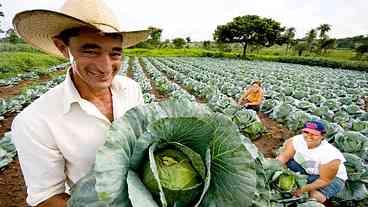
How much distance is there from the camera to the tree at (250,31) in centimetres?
5222

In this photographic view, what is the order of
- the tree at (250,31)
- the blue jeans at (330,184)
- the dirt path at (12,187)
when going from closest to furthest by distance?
1. the blue jeans at (330,184)
2. the dirt path at (12,187)
3. the tree at (250,31)

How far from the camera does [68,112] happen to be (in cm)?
148

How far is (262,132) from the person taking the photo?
723 centimetres

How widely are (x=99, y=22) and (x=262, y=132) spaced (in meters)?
6.17

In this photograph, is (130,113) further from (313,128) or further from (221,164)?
(313,128)

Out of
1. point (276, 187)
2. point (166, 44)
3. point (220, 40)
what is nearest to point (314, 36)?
point (220, 40)

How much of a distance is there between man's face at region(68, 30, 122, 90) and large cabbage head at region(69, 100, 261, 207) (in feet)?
1.34

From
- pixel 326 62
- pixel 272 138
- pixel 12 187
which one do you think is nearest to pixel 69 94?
pixel 12 187

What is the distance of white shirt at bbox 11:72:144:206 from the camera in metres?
1.41

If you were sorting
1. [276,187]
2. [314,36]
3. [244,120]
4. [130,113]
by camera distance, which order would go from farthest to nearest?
[314,36] → [244,120] → [276,187] → [130,113]

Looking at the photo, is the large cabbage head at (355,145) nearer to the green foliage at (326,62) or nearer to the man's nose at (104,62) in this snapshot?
the man's nose at (104,62)

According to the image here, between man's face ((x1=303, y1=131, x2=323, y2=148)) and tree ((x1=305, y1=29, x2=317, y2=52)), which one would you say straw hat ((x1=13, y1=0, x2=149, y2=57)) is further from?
tree ((x1=305, y1=29, x2=317, y2=52))

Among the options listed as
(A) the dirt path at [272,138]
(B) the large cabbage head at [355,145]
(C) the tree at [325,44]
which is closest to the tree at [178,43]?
(C) the tree at [325,44]

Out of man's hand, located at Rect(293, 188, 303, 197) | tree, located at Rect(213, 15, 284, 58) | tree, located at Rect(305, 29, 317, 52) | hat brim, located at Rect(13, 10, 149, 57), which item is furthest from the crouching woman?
tree, located at Rect(305, 29, 317, 52)
